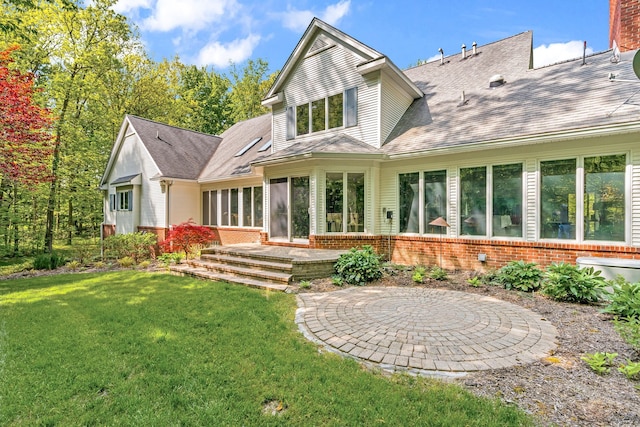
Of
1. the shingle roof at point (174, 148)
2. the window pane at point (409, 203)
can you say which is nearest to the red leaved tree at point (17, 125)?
the shingle roof at point (174, 148)

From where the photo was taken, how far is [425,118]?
34.7 feet

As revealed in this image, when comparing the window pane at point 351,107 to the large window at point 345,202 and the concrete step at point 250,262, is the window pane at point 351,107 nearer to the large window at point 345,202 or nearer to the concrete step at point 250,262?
the large window at point 345,202

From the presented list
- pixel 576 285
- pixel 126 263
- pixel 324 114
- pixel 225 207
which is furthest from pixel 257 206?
pixel 576 285

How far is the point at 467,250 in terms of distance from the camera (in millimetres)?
8375

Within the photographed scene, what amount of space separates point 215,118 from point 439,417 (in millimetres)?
33459

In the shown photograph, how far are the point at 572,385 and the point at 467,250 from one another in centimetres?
564

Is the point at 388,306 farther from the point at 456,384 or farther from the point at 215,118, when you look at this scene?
the point at 215,118

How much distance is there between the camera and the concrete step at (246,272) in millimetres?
7324

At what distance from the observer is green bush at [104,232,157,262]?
41.2ft

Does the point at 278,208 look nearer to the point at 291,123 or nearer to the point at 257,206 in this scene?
the point at 257,206

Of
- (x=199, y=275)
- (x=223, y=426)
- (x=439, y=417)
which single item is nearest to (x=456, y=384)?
(x=439, y=417)

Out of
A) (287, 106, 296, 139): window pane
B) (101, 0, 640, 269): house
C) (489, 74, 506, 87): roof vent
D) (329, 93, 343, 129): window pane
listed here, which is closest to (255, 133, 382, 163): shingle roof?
(101, 0, 640, 269): house

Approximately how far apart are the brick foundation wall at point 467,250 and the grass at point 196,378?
4.83 metres

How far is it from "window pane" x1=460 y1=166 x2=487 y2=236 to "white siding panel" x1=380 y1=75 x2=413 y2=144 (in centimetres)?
309
